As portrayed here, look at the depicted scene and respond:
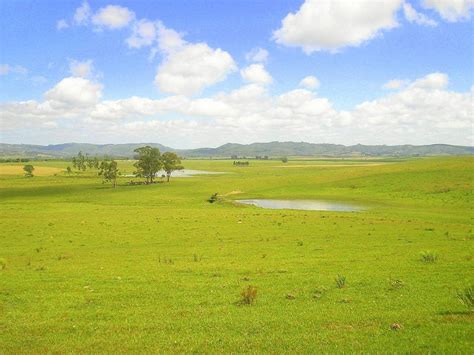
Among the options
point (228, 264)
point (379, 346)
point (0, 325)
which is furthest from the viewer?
point (228, 264)

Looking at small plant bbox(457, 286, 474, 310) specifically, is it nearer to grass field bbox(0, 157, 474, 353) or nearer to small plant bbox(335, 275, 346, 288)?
grass field bbox(0, 157, 474, 353)

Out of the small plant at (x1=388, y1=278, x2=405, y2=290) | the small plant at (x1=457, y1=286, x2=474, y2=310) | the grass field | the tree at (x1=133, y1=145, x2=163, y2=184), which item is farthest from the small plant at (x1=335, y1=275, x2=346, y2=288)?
the tree at (x1=133, y1=145, x2=163, y2=184)

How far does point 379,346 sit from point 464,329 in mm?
3443

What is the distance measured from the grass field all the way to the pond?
66.1ft

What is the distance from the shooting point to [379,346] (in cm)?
1214

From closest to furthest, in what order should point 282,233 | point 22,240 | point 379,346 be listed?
point 379,346 < point 22,240 < point 282,233

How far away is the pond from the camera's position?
7046 centimetres

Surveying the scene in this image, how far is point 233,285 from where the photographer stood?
20156 millimetres

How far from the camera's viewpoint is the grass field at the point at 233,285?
1306 cm

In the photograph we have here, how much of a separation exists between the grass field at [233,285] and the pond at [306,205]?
2014cm

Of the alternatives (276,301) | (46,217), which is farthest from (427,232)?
(46,217)

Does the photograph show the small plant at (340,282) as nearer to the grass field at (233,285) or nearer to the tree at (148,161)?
the grass field at (233,285)

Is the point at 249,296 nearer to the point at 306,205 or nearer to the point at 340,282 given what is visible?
the point at 340,282

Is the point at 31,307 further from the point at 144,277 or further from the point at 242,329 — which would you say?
the point at 242,329
